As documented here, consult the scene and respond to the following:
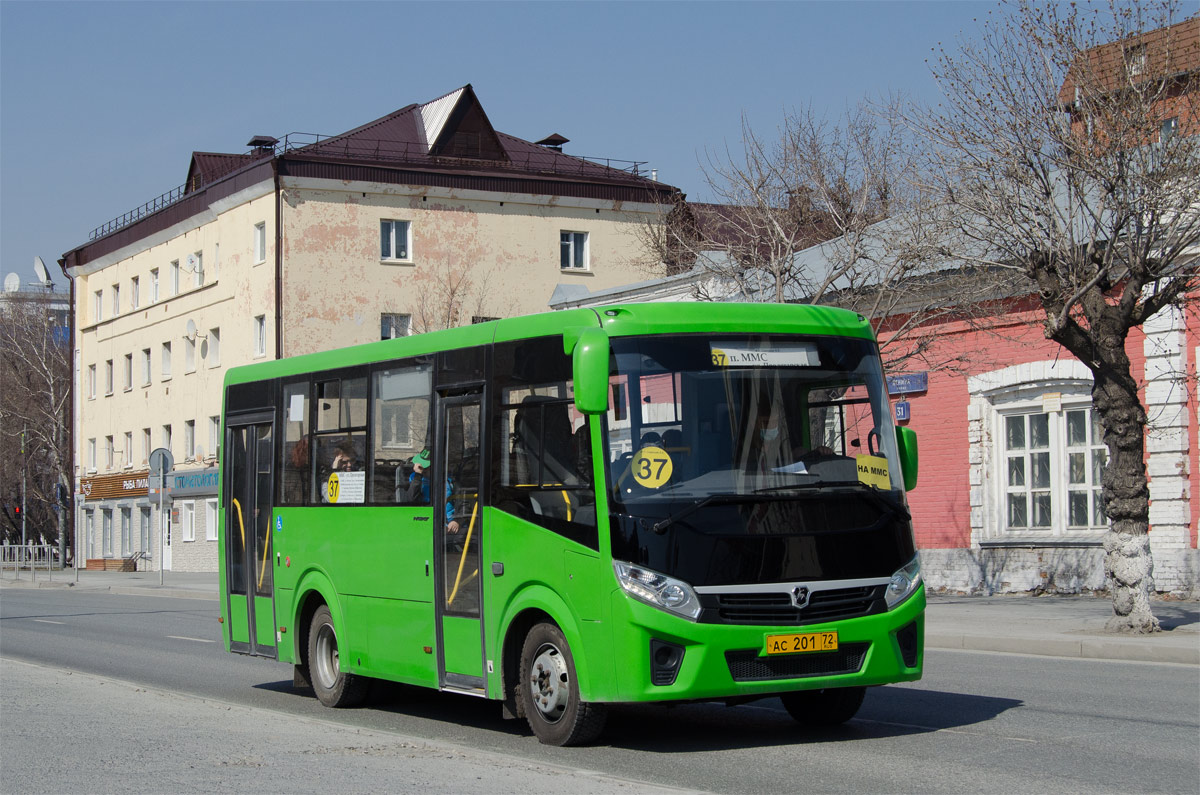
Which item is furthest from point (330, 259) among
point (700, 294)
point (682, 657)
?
point (682, 657)

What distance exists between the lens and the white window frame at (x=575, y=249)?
52.2 metres

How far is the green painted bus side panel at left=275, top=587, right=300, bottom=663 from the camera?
12711 mm

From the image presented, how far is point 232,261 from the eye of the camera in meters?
50.8

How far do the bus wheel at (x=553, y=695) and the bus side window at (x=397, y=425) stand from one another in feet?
6.48

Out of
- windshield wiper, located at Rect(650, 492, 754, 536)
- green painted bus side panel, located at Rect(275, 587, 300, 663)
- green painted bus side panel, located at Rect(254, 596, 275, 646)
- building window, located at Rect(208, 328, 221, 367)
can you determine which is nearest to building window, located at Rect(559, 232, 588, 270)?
building window, located at Rect(208, 328, 221, 367)

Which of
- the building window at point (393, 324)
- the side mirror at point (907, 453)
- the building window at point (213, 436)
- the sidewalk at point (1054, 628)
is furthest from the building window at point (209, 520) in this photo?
the side mirror at point (907, 453)

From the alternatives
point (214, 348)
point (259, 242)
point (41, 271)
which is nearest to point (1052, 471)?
point (259, 242)

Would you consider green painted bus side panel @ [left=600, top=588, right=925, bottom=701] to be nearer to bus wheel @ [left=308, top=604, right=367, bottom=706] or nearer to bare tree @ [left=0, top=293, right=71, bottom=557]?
bus wheel @ [left=308, top=604, right=367, bottom=706]

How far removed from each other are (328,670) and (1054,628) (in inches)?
367

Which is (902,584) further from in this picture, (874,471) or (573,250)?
(573,250)

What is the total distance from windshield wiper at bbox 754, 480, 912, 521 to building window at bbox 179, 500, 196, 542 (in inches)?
1832

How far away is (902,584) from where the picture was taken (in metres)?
9.37

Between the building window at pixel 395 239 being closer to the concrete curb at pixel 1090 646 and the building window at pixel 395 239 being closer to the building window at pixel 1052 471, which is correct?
the building window at pixel 1052 471

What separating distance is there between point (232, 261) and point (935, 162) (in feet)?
121
